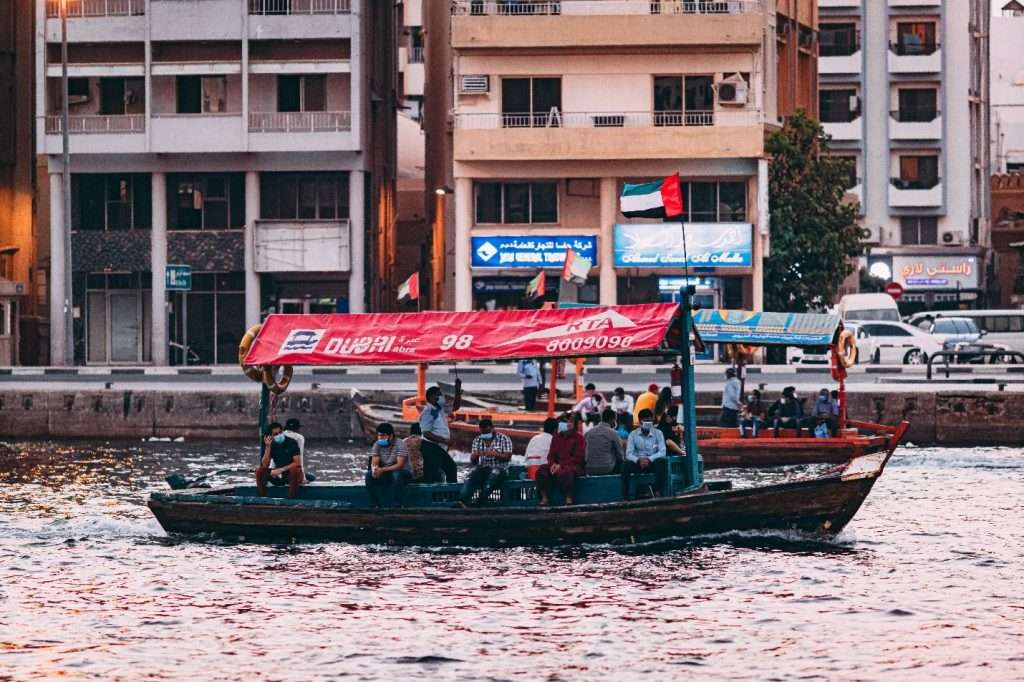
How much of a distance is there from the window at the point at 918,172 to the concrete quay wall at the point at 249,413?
43000 mm

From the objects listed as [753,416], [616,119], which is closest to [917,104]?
[616,119]

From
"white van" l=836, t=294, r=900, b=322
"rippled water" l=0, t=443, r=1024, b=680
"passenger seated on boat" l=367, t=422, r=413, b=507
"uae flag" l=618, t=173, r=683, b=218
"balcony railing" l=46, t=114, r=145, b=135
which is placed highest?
"balcony railing" l=46, t=114, r=145, b=135

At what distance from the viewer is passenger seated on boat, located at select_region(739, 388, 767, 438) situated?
38406mm

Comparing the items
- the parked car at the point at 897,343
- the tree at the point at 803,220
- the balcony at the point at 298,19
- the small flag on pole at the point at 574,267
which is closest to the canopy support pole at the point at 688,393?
the small flag on pole at the point at 574,267

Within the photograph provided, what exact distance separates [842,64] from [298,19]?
32.2 m

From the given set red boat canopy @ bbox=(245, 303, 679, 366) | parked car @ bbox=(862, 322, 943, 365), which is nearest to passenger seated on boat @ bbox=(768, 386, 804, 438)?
red boat canopy @ bbox=(245, 303, 679, 366)

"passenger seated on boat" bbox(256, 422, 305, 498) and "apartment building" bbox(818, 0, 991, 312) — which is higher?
"apartment building" bbox(818, 0, 991, 312)

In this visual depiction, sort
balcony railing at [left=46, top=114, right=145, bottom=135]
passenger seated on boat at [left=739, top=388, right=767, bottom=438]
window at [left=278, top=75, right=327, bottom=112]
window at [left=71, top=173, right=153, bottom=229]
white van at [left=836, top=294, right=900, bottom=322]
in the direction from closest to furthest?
passenger seated on boat at [left=739, top=388, right=767, bottom=438]
balcony railing at [left=46, top=114, right=145, bottom=135]
window at [left=278, top=75, right=327, bottom=112]
window at [left=71, top=173, right=153, bottom=229]
white van at [left=836, top=294, right=900, bottom=322]

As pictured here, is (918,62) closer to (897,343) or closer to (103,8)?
(897,343)

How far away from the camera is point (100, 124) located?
6162 centimetres

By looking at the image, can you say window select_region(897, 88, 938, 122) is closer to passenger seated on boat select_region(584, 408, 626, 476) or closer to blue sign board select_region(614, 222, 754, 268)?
blue sign board select_region(614, 222, 754, 268)

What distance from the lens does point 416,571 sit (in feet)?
83.8

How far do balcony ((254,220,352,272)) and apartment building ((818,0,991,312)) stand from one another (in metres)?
30.9

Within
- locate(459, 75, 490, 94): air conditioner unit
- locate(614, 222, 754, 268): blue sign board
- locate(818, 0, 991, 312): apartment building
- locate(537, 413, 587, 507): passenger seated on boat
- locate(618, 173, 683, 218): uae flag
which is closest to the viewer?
locate(537, 413, 587, 507): passenger seated on boat
